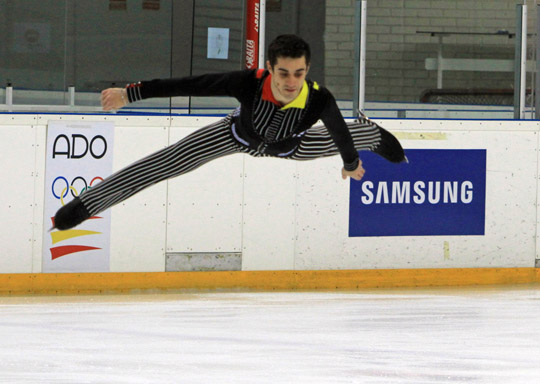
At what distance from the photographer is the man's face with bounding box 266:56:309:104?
14.6 ft

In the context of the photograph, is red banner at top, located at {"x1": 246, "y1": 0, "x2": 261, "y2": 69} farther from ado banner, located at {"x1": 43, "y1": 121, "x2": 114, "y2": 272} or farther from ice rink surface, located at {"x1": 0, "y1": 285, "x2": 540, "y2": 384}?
ice rink surface, located at {"x1": 0, "y1": 285, "x2": 540, "y2": 384}

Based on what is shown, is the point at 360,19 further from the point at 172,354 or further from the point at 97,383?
the point at 97,383

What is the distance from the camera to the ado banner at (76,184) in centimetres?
873

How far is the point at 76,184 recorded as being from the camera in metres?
8.74

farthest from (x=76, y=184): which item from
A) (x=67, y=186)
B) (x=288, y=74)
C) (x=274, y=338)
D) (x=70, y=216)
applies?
(x=288, y=74)

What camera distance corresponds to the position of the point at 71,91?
8758 millimetres

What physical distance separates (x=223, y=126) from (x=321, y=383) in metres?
1.32

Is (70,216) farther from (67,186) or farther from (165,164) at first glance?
(67,186)

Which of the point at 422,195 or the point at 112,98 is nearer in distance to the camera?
the point at 112,98

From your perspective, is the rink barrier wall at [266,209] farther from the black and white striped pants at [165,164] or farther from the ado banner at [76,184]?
the black and white striped pants at [165,164]

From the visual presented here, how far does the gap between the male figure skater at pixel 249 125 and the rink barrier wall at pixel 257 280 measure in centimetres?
409

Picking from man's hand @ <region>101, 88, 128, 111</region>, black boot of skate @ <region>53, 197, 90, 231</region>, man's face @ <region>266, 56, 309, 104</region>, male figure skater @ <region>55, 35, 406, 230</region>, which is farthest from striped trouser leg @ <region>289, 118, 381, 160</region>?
black boot of skate @ <region>53, 197, 90, 231</region>

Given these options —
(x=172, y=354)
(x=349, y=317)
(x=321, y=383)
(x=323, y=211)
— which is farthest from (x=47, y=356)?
(x=323, y=211)

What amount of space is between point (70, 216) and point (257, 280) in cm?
460
